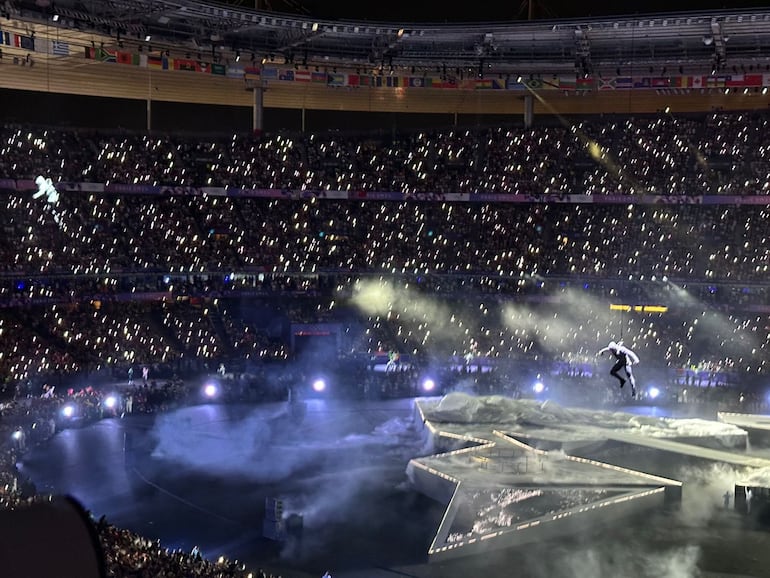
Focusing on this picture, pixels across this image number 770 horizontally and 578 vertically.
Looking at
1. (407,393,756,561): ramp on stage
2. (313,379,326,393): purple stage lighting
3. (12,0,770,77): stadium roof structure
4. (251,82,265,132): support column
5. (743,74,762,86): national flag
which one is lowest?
(313,379,326,393): purple stage lighting

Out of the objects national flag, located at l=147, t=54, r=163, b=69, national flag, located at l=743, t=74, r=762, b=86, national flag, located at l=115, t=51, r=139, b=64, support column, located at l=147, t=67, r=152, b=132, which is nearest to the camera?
national flag, located at l=115, t=51, r=139, b=64

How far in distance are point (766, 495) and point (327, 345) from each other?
2375 centimetres

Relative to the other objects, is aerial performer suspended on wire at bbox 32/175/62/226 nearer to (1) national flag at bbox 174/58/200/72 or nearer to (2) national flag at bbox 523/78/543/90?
(1) national flag at bbox 174/58/200/72

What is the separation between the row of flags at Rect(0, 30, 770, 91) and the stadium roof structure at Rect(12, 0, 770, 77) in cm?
46

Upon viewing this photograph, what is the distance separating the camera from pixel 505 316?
141ft

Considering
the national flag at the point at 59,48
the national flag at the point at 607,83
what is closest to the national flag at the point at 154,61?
the national flag at the point at 59,48

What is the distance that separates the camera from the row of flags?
125ft

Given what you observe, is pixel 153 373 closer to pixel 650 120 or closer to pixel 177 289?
pixel 177 289

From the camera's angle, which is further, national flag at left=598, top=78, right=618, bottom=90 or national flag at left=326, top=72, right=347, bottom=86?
national flag at left=326, top=72, right=347, bottom=86

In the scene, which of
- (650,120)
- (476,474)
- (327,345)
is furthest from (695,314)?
(476,474)

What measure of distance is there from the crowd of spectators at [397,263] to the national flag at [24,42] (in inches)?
277

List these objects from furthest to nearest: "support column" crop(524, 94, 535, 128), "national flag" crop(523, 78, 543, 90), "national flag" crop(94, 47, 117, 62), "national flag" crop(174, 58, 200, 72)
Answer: "support column" crop(524, 94, 535, 128), "national flag" crop(523, 78, 543, 90), "national flag" crop(174, 58, 200, 72), "national flag" crop(94, 47, 117, 62)

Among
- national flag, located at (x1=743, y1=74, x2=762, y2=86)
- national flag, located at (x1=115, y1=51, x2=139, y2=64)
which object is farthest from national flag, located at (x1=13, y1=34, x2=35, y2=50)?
national flag, located at (x1=743, y1=74, x2=762, y2=86)

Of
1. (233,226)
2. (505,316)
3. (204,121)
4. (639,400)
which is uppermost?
(204,121)
